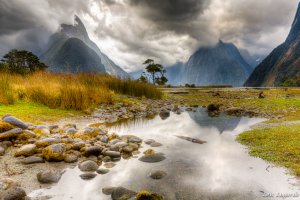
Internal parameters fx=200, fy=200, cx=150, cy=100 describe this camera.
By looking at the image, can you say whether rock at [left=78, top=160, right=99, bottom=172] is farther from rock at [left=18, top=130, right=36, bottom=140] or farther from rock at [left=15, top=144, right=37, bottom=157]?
rock at [left=18, top=130, right=36, bottom=140]

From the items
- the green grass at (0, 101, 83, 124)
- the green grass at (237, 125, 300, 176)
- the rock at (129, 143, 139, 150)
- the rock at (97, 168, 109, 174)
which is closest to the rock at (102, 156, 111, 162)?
the rock at (97, 168, 109, 174)

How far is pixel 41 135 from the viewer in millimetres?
5777

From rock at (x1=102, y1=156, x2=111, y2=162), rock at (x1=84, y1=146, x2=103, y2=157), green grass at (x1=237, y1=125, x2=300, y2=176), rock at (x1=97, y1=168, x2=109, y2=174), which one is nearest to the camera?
rock at (x1=97, y1=168, x2=109, y2=174)

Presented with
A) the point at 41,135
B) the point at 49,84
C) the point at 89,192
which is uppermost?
the point at 49,84

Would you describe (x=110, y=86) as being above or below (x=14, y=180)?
above

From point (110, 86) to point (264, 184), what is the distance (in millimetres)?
14604

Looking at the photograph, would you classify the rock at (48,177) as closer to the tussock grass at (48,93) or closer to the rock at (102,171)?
the rock at (102,171)

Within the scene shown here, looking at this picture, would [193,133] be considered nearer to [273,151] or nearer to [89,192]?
[273,151]

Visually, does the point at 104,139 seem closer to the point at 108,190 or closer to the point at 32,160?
the point at 32,160

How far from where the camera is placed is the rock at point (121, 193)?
311 centimetres

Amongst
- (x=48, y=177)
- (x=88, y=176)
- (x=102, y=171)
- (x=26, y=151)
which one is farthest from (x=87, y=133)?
(x=48, y=177)

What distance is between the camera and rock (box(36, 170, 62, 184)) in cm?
359

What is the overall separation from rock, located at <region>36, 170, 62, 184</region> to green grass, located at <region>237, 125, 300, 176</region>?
457 centimetres

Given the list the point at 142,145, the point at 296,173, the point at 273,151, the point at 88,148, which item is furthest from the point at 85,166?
the point at 273,151
